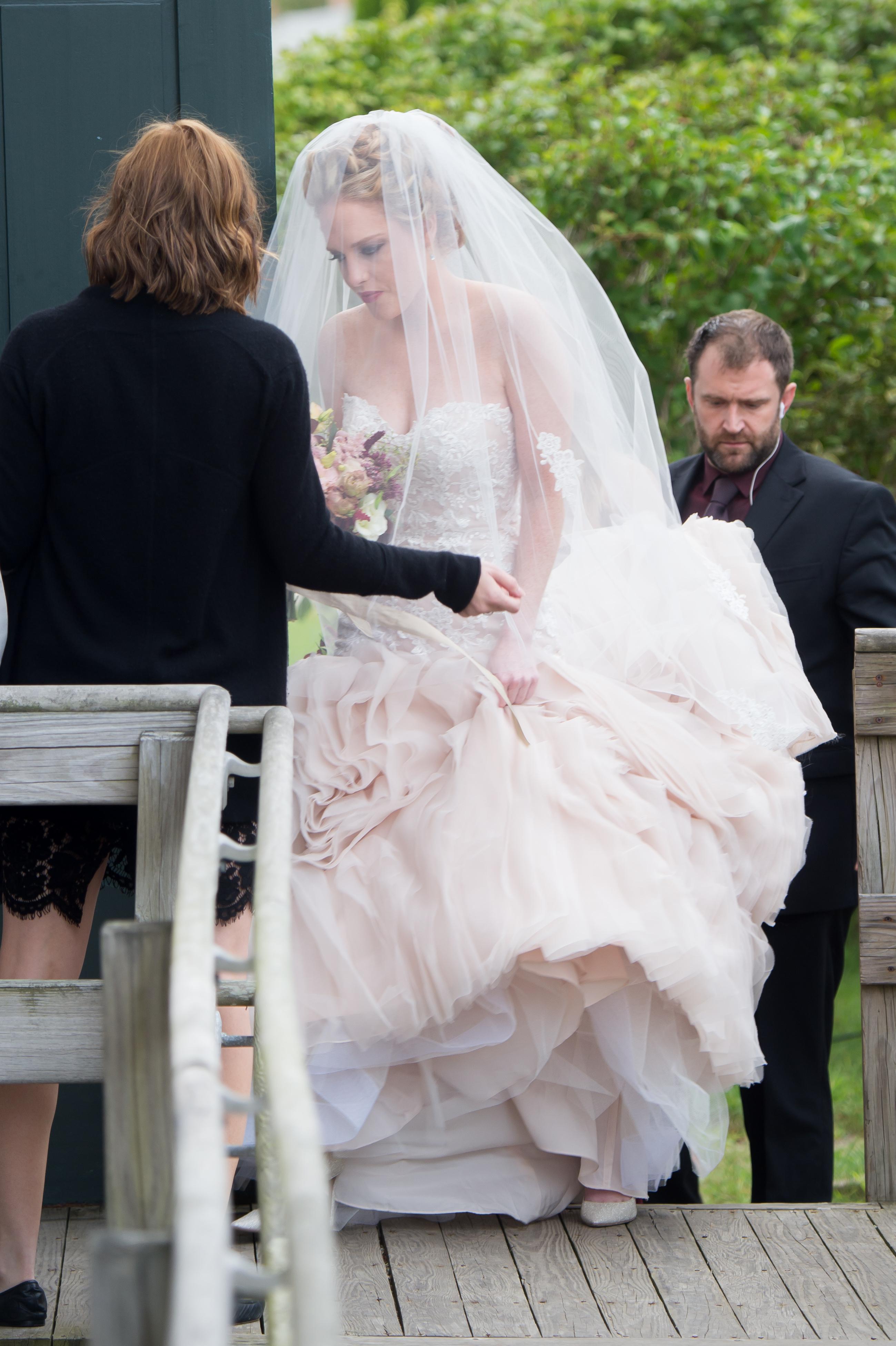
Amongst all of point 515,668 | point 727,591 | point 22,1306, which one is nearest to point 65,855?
point 22,1306

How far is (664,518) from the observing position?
291 cm

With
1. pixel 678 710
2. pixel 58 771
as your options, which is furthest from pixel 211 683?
pixel 678 710

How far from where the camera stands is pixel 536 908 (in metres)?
2.38

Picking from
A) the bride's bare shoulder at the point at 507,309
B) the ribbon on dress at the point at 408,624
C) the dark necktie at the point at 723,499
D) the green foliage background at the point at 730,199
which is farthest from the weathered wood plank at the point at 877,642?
the green foliage background at the point at 730,199

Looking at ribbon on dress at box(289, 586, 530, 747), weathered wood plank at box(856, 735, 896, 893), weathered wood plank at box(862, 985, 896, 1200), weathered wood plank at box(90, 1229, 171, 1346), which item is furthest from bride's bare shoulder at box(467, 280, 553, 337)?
weathered wood plank at box(90, 1229, 171, 1346)

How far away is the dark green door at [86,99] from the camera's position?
2.75 m

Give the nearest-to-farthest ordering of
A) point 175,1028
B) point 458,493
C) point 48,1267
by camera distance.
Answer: point 175,1028, point 48,1267, point 458,493

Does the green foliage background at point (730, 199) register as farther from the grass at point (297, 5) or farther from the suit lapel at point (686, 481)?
the grass at point (297, 5)

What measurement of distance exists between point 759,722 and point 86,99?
180 cm

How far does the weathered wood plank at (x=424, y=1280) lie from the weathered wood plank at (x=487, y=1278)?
1 cm

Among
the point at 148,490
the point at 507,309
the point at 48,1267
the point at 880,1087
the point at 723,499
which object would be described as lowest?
the point at 48,1267

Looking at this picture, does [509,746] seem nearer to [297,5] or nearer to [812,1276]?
[812,1276]

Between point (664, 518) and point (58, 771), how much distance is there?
58.0 inches

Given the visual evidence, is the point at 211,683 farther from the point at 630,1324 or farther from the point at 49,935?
the point at 630,1324
